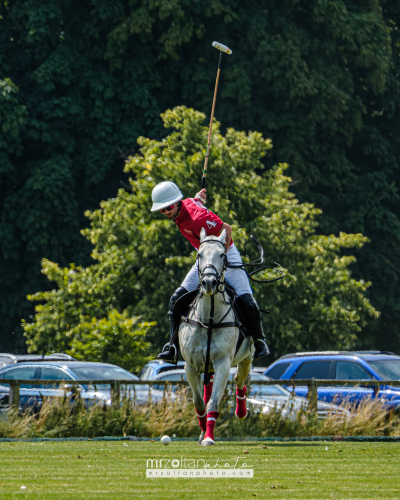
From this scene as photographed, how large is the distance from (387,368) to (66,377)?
6898 mm

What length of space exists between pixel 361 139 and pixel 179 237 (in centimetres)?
1493

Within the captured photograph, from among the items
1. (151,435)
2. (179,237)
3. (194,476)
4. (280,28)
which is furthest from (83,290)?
(194,476)

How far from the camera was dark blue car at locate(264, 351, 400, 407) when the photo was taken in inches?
725

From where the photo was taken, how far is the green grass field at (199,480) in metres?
8.18

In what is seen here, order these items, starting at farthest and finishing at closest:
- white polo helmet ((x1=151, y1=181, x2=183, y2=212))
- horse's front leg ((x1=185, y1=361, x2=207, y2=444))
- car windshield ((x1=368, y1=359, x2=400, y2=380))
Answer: car windshield ((x1=368, y1=359, x2=400, y2=380)), horse's front leg ((x1=185, y1=361, x2=207, y2=444)), white polo helmet ((x1=151, y1=181, x2=183, y2=212))

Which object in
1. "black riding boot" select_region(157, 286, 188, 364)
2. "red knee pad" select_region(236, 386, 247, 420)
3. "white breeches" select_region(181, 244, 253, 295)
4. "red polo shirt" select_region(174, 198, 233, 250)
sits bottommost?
"red knee pad" select_region(236, 386, 247, 420)

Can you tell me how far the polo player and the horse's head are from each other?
319mm

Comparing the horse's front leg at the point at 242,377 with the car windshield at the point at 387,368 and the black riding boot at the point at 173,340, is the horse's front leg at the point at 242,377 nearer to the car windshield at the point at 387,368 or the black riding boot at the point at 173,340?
the black riding boot at the point at 173,340

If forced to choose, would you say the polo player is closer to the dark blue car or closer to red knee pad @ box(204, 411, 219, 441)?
red knee pad @ box(204, 411, 219, 441)

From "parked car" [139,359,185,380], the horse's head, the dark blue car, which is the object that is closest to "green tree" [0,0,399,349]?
"parked car" [139,359,185,380]

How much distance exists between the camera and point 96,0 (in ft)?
120

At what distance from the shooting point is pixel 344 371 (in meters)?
19.9

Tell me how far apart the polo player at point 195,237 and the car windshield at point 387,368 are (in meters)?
6.65

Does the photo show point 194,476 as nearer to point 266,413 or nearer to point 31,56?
point 266,413
